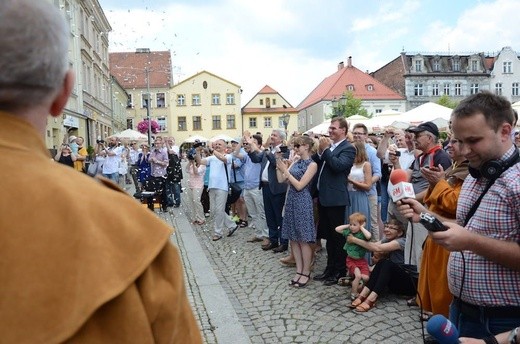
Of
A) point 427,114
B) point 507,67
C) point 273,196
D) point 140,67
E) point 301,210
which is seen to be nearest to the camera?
point 301,210

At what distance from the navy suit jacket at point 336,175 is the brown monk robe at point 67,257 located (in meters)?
5.04

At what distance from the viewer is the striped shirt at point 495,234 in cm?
203

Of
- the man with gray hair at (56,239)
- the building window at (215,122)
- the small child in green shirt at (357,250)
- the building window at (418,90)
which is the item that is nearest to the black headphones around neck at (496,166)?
the man with gray hair at (56,239)

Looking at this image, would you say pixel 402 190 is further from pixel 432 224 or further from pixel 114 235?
pixel 114 235

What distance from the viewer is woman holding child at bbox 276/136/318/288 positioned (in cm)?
624

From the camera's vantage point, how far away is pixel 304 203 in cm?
635

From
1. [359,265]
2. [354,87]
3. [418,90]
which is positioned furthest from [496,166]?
[418,90]

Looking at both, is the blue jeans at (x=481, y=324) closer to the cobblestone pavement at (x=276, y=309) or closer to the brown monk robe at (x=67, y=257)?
the brown monk robe at (x=67, y=257)

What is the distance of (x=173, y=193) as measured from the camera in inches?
554

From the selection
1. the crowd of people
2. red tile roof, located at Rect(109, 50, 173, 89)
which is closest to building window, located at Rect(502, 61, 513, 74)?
red tile roof, located at Rect(109, 50, 173, 89)

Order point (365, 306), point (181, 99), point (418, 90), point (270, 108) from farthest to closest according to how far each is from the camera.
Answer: point (270, 108) → point (181, 99) → point (418, 90) → point (365, 306)

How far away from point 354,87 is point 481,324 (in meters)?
63.8

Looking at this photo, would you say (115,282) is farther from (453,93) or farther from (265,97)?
(265,97)

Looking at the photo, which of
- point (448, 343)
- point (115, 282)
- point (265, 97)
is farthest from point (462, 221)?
point (265, 97)
